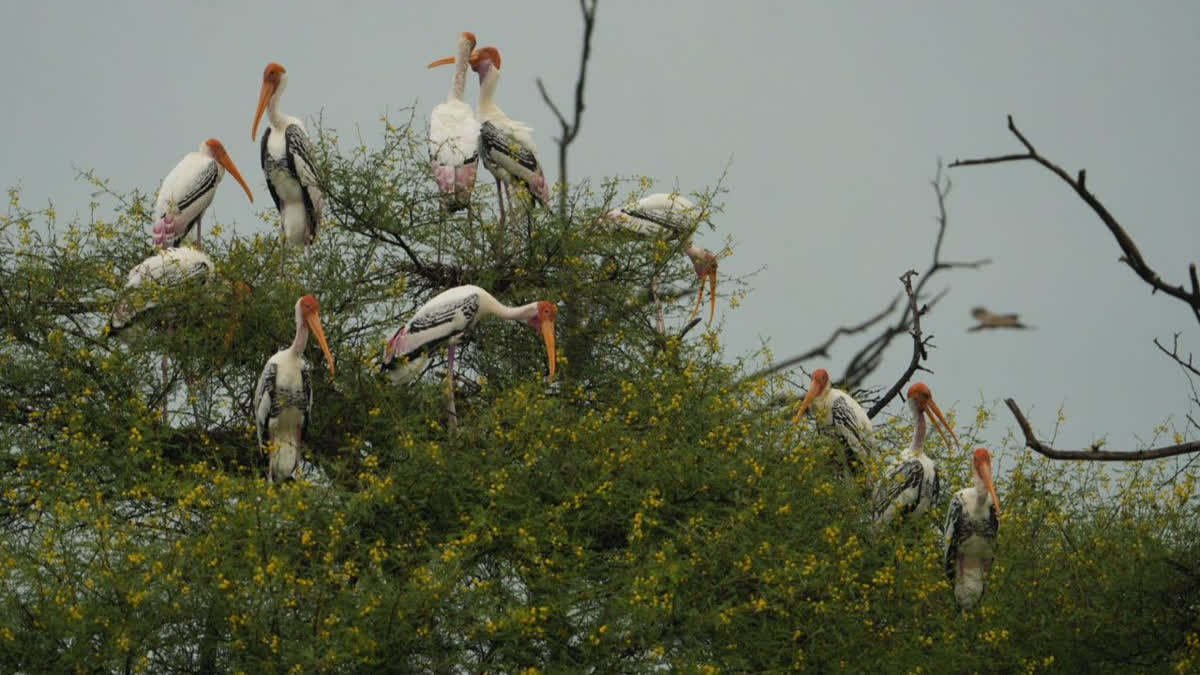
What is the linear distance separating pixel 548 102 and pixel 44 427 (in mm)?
3666

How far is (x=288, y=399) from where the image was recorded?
34.1 feet

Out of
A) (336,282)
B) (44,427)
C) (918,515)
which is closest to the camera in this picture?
(918,515)

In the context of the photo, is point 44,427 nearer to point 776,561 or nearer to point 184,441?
point 184,441

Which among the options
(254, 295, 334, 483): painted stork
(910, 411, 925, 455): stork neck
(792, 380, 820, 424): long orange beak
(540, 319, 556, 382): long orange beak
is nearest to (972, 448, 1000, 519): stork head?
(910, 411, 925, 455): stork neck

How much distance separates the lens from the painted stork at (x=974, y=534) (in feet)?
33.6

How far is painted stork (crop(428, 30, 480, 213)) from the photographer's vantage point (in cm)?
1242

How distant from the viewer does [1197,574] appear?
6375 mm

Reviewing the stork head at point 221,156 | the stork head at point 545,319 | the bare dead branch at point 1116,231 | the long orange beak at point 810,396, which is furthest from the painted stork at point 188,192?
the bare dead branch at point 1116,231

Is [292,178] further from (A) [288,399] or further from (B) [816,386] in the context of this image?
(B) [816,386]

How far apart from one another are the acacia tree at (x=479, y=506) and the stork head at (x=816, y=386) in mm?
235

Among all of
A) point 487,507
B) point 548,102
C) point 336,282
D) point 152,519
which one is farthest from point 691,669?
point 336,282

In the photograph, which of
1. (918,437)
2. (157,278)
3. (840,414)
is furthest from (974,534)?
(157,278)

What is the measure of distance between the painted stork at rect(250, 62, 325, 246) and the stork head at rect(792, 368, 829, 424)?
3649 mm

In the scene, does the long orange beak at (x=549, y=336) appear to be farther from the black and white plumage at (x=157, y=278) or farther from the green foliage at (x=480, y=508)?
the black and white plumage at (x=157, y=278)
